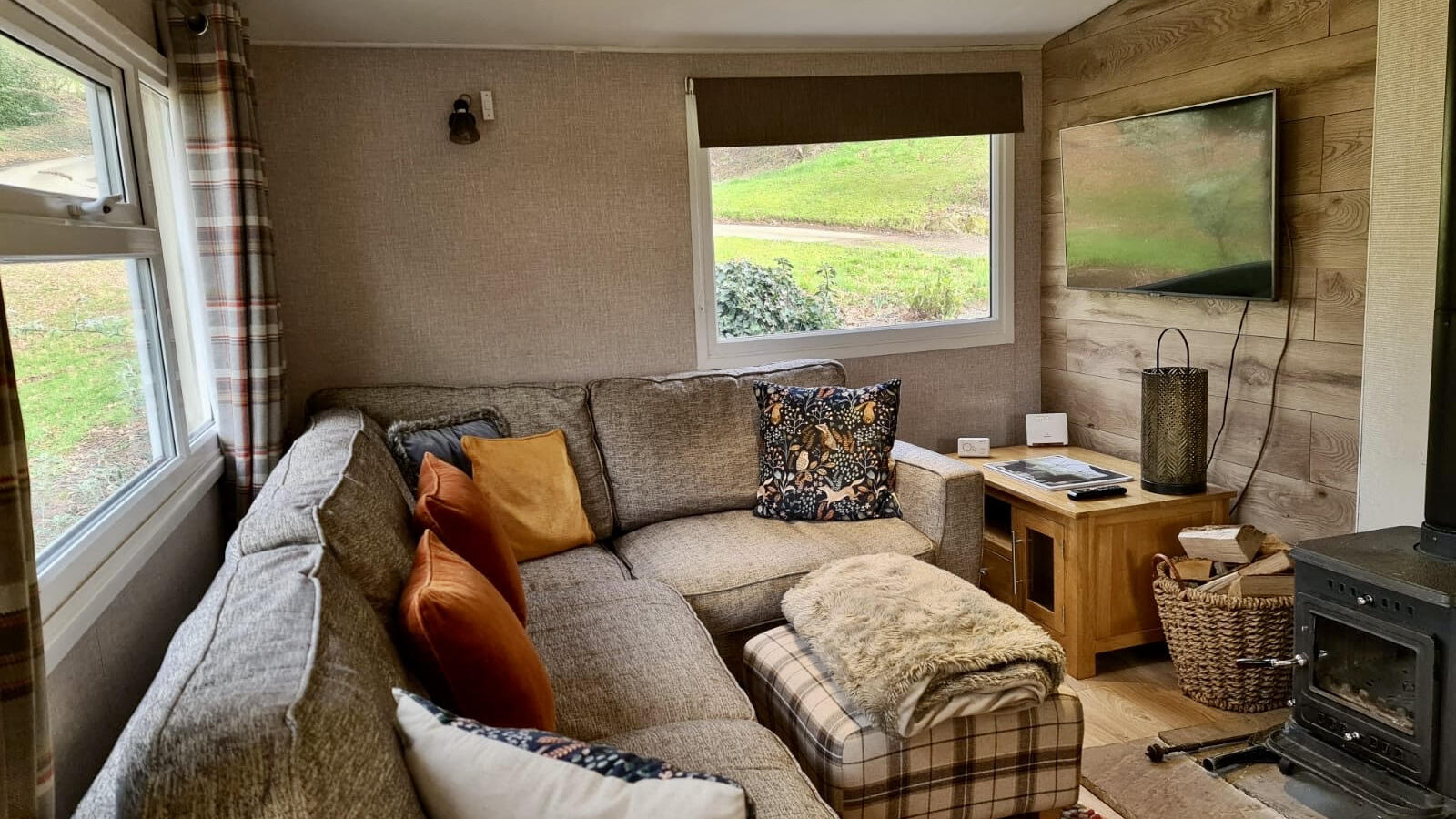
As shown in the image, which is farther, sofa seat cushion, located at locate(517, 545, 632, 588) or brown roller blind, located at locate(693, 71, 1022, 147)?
brown roller blind, located at locate(693, 71, 1022, 147)

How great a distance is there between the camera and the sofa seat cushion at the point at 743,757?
1.60m

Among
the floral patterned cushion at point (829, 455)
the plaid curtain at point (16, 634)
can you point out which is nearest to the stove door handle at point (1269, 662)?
the floral patterned cushion at point (829, 455)

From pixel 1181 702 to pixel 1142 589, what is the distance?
0.37 m

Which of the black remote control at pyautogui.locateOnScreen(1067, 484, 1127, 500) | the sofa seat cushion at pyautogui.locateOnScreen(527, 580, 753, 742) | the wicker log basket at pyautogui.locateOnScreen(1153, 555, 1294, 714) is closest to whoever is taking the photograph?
the sofa seat cushion at pyautogui.locateOnScreen(527, 580, 753, 742)

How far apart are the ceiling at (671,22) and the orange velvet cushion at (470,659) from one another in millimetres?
2032

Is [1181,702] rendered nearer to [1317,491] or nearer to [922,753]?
[1317,491]

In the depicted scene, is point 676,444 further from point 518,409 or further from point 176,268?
point 176,268

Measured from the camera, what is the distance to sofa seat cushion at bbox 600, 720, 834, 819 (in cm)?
160

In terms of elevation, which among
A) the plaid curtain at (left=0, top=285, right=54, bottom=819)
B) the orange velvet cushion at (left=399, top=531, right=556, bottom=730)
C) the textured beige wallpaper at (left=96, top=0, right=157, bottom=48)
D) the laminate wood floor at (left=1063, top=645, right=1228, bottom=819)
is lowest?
the laminate wood floor at (left=1063, top=645, right=1228, bottom=819)

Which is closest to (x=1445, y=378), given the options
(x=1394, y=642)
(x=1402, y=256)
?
(x=1402, y=256)

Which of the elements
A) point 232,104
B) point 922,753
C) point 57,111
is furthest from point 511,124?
point 922,753

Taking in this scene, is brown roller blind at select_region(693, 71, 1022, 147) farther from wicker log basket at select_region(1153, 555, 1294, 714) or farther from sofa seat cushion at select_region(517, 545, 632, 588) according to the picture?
wicker log basket at select_region(1153, 555, 1294, 714)

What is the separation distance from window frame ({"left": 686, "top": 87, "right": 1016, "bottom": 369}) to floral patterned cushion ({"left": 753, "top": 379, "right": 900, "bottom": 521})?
521 millimetres

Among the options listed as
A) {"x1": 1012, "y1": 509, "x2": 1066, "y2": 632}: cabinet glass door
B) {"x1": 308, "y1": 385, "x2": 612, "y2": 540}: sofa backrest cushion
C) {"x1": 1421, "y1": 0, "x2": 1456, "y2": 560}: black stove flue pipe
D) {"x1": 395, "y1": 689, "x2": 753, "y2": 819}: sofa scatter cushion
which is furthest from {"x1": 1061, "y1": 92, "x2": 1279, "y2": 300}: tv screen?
{"x1": 395, "y1": 689, "x2": 753, "y2": 819}: sofa scatter cushion
